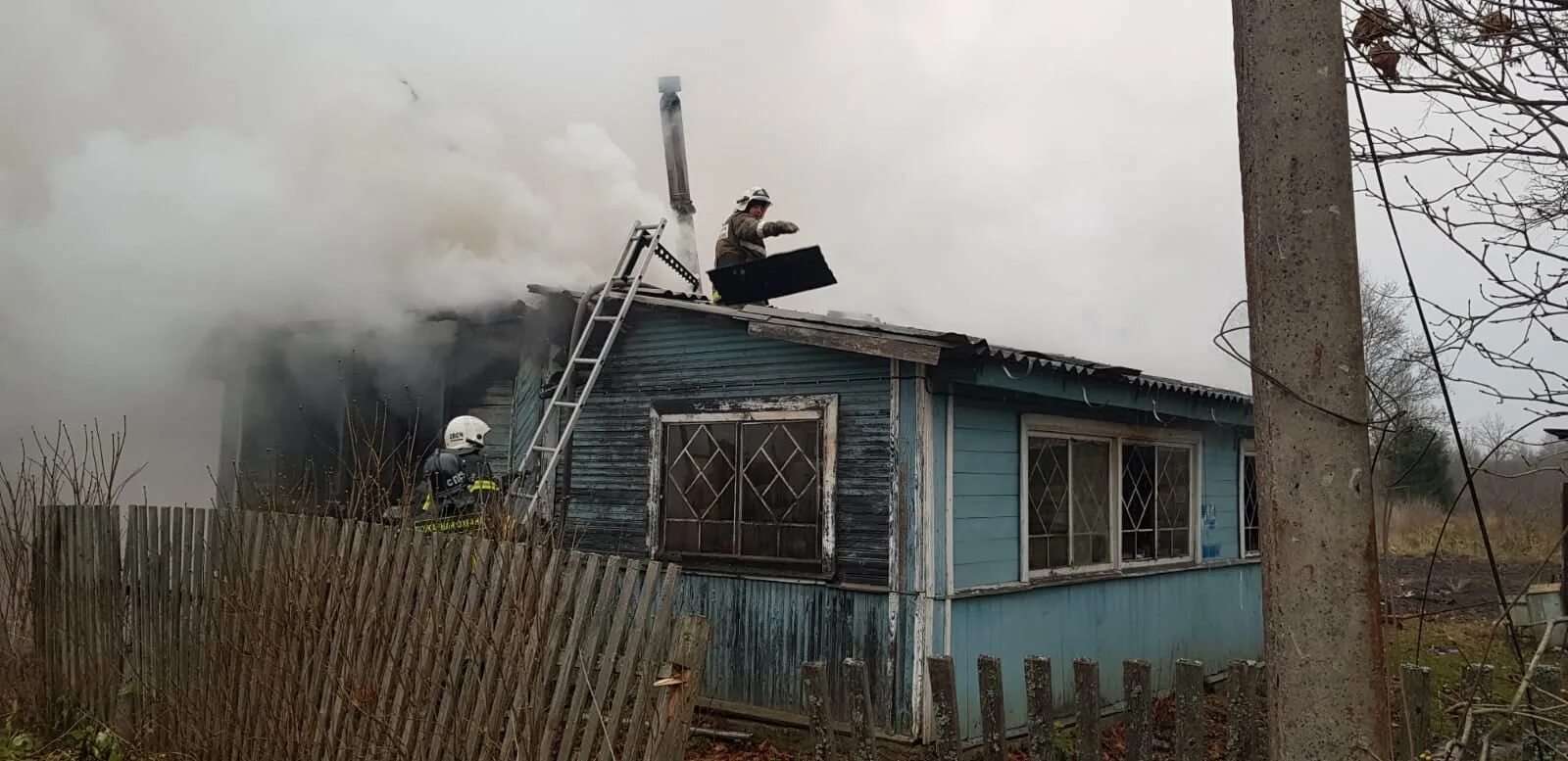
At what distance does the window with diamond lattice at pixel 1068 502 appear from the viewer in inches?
331

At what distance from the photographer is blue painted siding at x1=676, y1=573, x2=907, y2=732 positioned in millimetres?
→ 7336

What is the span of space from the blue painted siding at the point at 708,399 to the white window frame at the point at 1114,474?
4.65ft

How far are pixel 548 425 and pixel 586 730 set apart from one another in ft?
19.0

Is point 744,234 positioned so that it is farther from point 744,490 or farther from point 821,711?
point 821,711

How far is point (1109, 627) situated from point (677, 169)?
34.7 feet

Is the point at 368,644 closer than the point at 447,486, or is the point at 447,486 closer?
the point at 368,644

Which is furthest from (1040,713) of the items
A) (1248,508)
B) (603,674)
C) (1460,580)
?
(1460,580)

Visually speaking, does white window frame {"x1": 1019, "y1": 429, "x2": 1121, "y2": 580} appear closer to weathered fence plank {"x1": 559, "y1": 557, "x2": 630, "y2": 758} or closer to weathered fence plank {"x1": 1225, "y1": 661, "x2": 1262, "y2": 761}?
weathered fence plank {"x1": 1225, "y1": 661, "x2": 1262, "y2": 761}

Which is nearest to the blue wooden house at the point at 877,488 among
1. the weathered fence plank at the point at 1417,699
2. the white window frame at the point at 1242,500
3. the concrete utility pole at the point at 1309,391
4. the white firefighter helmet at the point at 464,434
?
the white firefighter helmet at the point at 464,434

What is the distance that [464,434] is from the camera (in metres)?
9.28

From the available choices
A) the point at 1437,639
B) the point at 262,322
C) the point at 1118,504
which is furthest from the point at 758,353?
the point at 1437,639

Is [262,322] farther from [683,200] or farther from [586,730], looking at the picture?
[586,730]

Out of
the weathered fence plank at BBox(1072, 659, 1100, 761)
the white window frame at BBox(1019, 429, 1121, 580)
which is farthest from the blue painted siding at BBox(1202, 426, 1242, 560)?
the weathered fence plank at BBox(1072, 659, 1100, 761)

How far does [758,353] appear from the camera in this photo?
8070mm
